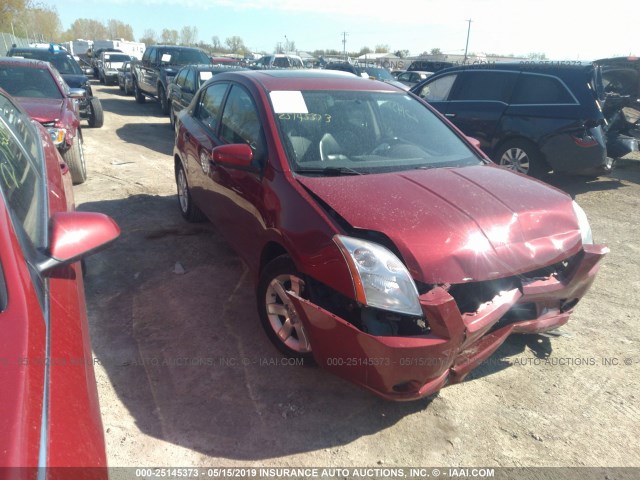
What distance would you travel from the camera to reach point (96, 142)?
9773 millimetres

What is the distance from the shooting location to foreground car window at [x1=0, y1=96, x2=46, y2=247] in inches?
76.7

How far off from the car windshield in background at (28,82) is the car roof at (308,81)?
4652 mm

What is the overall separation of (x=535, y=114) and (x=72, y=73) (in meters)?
11.0

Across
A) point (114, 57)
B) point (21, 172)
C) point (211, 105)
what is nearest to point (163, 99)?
point (211, 105)

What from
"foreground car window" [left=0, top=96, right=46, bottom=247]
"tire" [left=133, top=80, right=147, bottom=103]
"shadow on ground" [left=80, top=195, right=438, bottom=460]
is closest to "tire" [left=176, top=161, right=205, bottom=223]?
"shadow on ground" [left=80, top=195, right=438, bottom=460]

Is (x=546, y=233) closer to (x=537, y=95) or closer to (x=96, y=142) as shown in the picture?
(x=537, y=95)

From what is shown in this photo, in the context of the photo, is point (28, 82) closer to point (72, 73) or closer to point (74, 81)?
point (74, 81)

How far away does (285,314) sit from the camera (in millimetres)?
3018

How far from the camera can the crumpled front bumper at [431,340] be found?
89.0 inches

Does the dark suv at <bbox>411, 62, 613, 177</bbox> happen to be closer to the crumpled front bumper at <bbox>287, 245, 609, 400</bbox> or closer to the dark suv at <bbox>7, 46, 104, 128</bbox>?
the crumpled front bumper at <bbox>287, 245, 609, 400</bbox>

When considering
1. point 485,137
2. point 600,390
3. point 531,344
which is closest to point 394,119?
point 531,344

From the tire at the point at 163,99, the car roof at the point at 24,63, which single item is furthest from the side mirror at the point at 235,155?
the tire at the point at 163,99

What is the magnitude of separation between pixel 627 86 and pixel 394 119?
270 inches

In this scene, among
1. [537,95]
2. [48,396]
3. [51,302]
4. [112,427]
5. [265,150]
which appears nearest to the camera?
[48,396]
